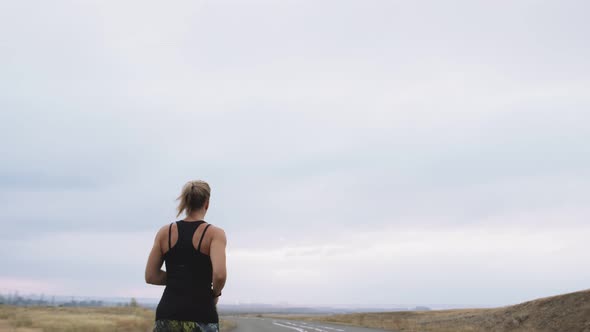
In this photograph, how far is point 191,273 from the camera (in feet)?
12.3

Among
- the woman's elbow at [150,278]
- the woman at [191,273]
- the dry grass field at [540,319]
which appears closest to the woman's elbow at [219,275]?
the woman at [191,273]

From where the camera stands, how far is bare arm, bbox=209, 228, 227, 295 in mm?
3674

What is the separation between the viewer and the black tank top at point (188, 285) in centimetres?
370

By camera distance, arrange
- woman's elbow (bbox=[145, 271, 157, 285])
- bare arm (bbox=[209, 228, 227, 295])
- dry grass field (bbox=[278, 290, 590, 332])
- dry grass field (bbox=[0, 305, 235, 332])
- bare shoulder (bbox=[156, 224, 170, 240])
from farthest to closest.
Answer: dry grass field (bbox=[278, 290, 590, 332]), dry grass field (bbox=[0, 305, 235, 332]), woman's elbow (bbox=[145, 271, 157, 285]), bare shoulder (bbox=[156, 224, 170, 240]), bare arm (bbox=[209, 228, 227, 295])

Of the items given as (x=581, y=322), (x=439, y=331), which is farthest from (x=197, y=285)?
(x=581, y=322)

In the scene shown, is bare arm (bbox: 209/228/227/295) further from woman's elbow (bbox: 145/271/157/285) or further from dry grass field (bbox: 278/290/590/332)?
dry grass field (bbox: 278/290/590/332)

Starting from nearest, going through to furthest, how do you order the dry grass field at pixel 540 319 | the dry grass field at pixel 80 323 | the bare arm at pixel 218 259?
1. the bare arm at pixel 218 259
2. the dry grass field at pixel 80 323
3. the dry grass field at pixel 540 319

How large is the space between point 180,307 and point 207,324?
22 cm

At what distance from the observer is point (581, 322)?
29547 millimetres

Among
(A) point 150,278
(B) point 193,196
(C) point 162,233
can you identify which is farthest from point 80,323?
(B) point 193,196

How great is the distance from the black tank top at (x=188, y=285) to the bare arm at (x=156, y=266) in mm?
141

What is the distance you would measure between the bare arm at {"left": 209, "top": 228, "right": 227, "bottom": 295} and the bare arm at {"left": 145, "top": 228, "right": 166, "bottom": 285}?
16.2 inches

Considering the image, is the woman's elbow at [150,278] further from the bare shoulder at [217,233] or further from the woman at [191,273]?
the bare shoulder at [217,233]

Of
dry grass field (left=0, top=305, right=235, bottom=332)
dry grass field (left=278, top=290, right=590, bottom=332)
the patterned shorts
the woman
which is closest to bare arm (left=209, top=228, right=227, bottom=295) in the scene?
the woman
